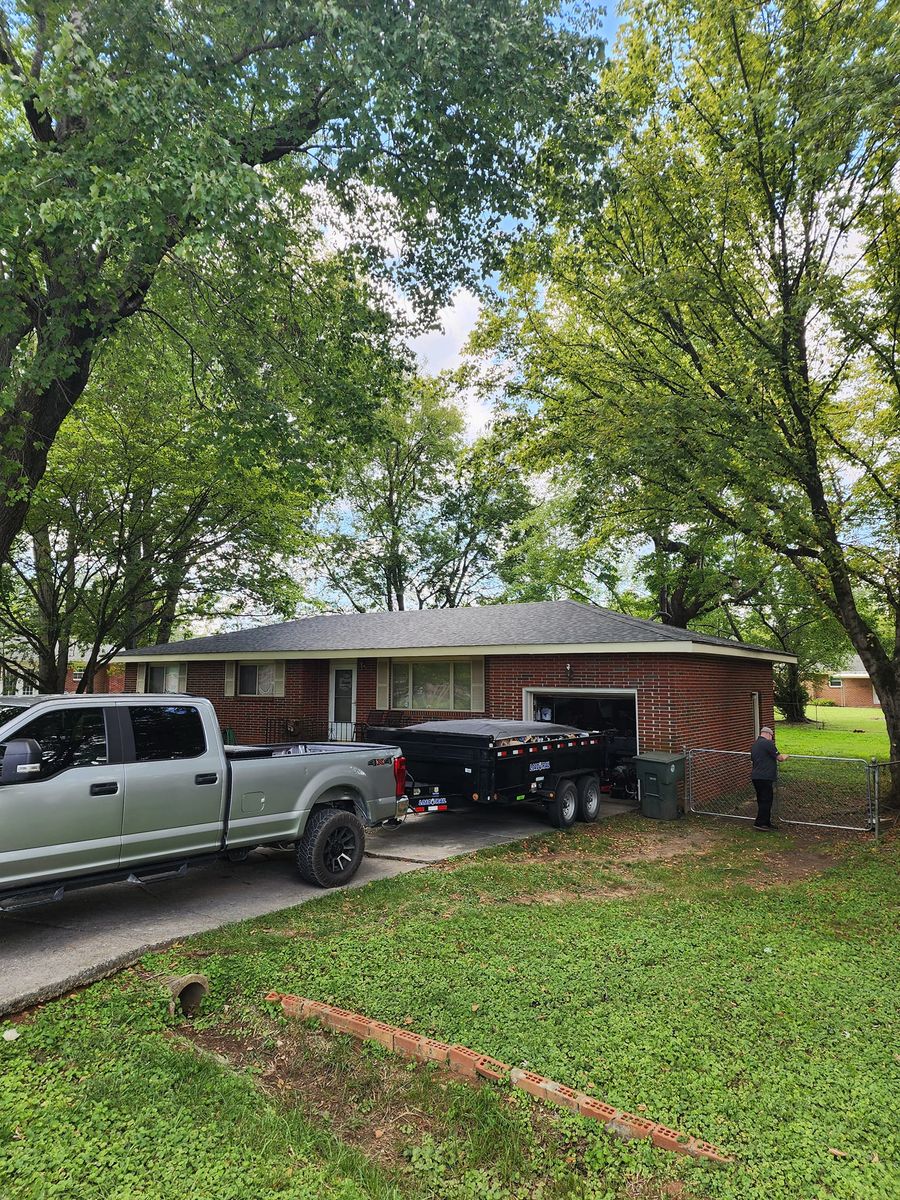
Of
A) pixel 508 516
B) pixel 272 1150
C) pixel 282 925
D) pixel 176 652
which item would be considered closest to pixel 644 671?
pixel 282 925

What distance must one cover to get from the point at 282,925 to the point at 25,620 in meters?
18.9

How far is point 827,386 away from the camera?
11.1 meters

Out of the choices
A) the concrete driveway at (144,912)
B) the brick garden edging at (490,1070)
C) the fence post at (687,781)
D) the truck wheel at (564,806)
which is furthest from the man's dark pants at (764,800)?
the brick garden edging at (490,1070)

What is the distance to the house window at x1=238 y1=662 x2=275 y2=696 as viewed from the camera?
19203mm

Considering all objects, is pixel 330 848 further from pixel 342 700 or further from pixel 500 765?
pixel 342 700

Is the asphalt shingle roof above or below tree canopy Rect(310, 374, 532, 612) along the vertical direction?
below

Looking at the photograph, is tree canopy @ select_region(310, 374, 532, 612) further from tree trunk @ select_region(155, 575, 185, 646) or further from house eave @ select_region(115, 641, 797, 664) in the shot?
house eave @ select_region(115, 641, 797, 664)

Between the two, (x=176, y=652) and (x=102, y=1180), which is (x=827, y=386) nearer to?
(x=102, y=1180)

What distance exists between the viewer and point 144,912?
6.22 meters

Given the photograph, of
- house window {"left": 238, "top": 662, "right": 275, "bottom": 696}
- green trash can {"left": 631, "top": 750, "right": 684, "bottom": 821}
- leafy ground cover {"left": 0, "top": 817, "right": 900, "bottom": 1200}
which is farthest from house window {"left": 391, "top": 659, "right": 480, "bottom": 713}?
leafy ground cover {"left": 0, "top": 817, "right": 900, "bottom": 1200}

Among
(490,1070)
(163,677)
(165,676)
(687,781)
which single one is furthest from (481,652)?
(163,677)

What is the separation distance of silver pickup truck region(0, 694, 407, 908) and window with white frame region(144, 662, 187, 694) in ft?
50.7

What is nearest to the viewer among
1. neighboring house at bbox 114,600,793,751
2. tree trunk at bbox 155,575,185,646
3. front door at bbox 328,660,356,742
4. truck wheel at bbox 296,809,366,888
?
truck wheel at bbox 296,809,366,888

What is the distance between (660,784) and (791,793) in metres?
4.52
